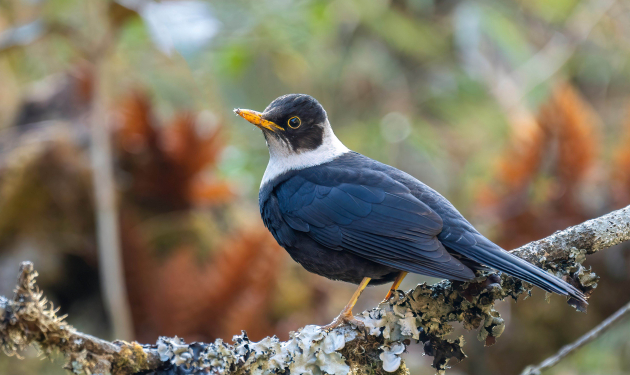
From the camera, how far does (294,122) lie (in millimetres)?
3504

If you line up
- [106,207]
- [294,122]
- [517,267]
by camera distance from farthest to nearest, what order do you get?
[106,207], [294,122], [517,267]

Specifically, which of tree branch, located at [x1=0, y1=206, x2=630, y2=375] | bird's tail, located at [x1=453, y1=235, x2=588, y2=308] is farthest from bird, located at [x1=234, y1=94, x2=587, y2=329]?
tree branch, located at [x1=0, y1=206, x2=630, y2=375]

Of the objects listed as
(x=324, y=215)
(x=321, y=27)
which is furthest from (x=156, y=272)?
(x=321, y=27)

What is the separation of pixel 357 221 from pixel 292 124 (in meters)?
0.89

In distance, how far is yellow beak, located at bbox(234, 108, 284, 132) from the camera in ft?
10.8

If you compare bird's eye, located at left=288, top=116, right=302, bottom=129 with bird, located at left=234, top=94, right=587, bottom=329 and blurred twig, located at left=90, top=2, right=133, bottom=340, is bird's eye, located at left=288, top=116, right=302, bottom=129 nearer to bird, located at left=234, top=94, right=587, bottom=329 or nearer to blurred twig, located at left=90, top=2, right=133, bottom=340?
bird, located at left=234, top=94, right=587, bottom=329

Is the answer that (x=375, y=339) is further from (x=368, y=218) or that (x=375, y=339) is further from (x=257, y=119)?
(x=257, y=119)

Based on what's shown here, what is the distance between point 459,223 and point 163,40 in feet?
10.0

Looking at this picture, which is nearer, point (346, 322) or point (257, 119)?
point (346, 322)

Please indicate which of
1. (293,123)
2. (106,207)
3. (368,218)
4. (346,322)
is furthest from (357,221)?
(106,207)

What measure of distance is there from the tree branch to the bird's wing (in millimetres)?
187

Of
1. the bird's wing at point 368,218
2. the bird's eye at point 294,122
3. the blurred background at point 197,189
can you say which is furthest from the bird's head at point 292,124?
the blurred background at point 197,189

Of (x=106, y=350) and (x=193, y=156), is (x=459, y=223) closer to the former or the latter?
(x=106, y=350)

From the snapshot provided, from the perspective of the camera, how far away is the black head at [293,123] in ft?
11.3
